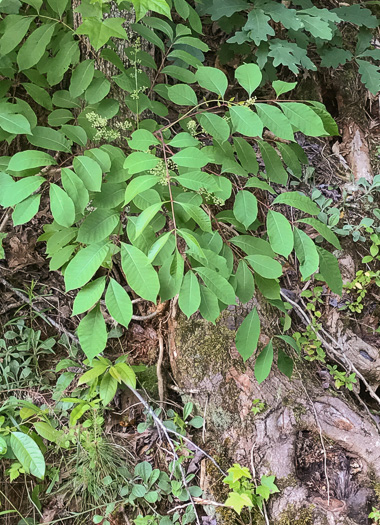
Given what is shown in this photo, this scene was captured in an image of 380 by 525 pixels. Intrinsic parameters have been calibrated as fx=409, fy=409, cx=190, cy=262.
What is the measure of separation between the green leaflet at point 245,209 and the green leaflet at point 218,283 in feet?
0.72

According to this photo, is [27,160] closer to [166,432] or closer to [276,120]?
[276,120]

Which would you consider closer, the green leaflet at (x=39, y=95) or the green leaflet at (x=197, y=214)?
the green leaflet at (x=197, y=214)

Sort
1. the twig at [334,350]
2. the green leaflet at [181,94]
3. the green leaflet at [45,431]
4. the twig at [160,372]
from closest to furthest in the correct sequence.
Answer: the green leaflet at [181,94] < the green leaflet at [45,431] < the twig at [160,372] < the twig at [334,350]

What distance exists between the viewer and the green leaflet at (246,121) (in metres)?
1.05

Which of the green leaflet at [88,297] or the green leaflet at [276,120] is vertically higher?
the green leaflet at [276,120]

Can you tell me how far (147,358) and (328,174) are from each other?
1706 mm

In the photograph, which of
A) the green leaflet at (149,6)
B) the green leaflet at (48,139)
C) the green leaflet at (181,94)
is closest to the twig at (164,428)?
the green leaflet at (48,139)

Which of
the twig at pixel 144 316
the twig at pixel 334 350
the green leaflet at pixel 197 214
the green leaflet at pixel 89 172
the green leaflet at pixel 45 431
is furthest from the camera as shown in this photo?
the twig at pixel 334 350

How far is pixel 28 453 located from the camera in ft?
4.61

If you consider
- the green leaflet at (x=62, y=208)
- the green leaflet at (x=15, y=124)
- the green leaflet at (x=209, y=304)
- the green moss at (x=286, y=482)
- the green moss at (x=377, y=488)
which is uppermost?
the green leaflet at (x=15, y=124)

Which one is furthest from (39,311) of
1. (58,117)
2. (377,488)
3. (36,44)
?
(377,488)

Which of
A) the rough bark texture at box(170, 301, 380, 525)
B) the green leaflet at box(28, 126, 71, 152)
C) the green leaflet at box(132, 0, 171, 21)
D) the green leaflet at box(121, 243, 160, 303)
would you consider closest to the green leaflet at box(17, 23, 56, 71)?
the green leaflet at box(28, 126, 71, 152)

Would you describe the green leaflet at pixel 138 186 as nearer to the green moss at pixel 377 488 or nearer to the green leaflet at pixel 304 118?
the green leaflet at pixel 304 118

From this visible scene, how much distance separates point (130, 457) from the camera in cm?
187
